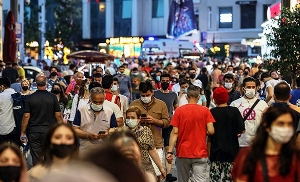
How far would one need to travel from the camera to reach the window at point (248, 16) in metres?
80.6

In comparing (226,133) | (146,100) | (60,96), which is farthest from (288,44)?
(226,133)

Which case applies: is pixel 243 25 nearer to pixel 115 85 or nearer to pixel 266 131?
pixel 115 85

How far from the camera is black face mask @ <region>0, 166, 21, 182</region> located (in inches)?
235

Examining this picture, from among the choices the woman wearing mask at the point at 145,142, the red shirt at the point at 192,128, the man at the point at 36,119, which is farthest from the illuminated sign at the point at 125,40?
the woman wearing mask at the point at 145,142

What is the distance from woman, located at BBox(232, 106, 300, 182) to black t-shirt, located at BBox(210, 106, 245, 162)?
463cm

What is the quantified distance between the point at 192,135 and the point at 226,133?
0.44 meters

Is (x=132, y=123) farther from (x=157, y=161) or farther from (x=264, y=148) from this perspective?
(x=264, y=148)

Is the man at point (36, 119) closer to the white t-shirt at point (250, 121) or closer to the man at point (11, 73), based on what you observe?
the white t-shirt at point (250, 121)

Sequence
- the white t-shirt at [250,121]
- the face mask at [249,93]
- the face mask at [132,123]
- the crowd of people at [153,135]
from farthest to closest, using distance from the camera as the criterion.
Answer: the face mask at [249,93] → the white t-shirt at [250,121] → the face mask at [132,123] → the crowd of people at [153,135]

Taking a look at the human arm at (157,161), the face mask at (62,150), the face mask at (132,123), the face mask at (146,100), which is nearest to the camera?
the face mask at (62,150)

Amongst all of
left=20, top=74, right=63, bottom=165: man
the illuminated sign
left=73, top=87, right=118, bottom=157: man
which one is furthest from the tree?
the illuminated sign

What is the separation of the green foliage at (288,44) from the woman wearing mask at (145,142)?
9.88 meters

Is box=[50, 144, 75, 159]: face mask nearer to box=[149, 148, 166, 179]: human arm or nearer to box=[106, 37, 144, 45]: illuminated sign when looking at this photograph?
box=[149, 148, 166, 179]: human arm

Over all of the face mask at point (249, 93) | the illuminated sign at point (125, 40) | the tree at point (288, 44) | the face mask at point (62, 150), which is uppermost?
the illuminated sign at point (125, 40)
